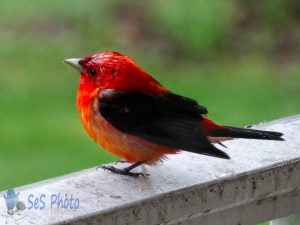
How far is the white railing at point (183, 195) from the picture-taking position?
2.01 metres

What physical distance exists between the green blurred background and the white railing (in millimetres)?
3361

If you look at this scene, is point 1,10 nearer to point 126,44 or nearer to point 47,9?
point 47,9

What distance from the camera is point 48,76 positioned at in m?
6.39

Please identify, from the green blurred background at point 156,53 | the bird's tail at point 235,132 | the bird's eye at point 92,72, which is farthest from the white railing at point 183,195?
the green blurred background at point 156,53

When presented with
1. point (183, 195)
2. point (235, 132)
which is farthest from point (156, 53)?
point (183, 195)

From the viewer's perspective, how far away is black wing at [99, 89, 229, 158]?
254 cm

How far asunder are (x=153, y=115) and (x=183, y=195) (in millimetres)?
510

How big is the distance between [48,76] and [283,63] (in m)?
1.47

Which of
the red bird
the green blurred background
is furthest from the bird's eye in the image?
the green blurred background

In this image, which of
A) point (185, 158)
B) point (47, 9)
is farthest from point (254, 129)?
point (47, 9)

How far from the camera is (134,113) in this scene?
2.60 m

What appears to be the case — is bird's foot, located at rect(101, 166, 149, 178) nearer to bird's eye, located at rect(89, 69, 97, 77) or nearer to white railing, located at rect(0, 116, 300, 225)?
white railing, located at rect(0, 116, 300, 225)

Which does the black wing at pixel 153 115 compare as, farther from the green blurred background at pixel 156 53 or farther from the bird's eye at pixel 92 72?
the green blurred background at pixel 156 53

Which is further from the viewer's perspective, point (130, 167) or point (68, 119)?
point (68, 119)
